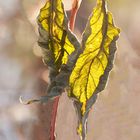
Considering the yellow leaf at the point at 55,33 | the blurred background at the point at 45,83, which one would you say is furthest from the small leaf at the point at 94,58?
the blurred background at the point at 45,83

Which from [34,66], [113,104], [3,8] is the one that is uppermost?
[3,8]

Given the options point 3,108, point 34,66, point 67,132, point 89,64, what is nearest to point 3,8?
point 34,66

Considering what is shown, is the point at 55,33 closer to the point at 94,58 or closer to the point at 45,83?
the point at 94,58

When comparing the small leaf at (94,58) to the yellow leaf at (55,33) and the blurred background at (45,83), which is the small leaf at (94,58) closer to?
the yellow leaf at (55,33)

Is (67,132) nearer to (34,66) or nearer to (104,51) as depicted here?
(34,66)

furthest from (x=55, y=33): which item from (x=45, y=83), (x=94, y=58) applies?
(x=45, y=83)
